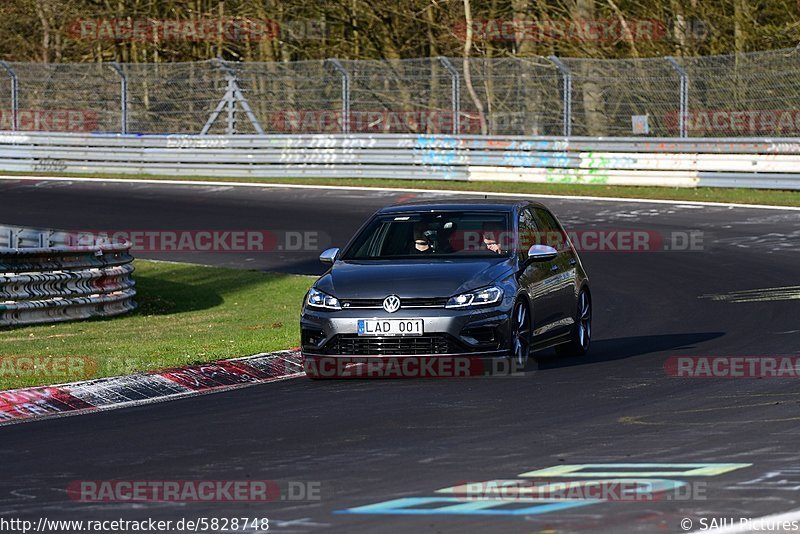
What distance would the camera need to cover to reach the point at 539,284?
39.7 ft

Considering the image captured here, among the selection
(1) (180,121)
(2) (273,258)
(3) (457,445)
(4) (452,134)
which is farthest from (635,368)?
(1) (180,121)

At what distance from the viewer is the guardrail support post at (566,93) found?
3034cm

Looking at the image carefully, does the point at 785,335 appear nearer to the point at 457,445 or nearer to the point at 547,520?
the point at 457,445

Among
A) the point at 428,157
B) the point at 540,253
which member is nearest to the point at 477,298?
the point at 540,253

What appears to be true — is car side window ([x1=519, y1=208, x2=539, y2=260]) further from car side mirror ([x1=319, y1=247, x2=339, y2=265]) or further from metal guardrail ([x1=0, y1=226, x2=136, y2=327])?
metal guardrail ([x1=0, y1=226, x2=136, y2=327])

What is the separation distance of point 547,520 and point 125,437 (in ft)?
11.4

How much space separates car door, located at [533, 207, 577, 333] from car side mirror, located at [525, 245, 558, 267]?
0.49 meters

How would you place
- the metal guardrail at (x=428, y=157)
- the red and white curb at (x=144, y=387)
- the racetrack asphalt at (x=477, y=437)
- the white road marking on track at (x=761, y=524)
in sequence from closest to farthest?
the white road marking on track at (x=761, y=524) → the racetrack asphalt at (x=477, y=437) → the red and white curb at (x=144, y=387) → the metal guardrail at (x=428, y=157)

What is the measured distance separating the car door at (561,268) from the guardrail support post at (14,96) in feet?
85.0

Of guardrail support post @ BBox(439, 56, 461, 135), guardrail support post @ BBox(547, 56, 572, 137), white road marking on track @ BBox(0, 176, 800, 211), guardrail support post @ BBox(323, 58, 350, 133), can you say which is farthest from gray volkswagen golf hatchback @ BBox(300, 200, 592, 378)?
guardrail support post @ BBox(323, 58, 350, 133)

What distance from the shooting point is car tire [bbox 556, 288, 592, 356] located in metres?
12.9

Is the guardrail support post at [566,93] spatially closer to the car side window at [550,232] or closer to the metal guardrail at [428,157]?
the metal guardrail at [428,157]

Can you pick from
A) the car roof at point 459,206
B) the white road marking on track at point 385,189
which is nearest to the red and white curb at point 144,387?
the car roof at point 459,206

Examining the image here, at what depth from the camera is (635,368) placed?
Answer: 11742mm
